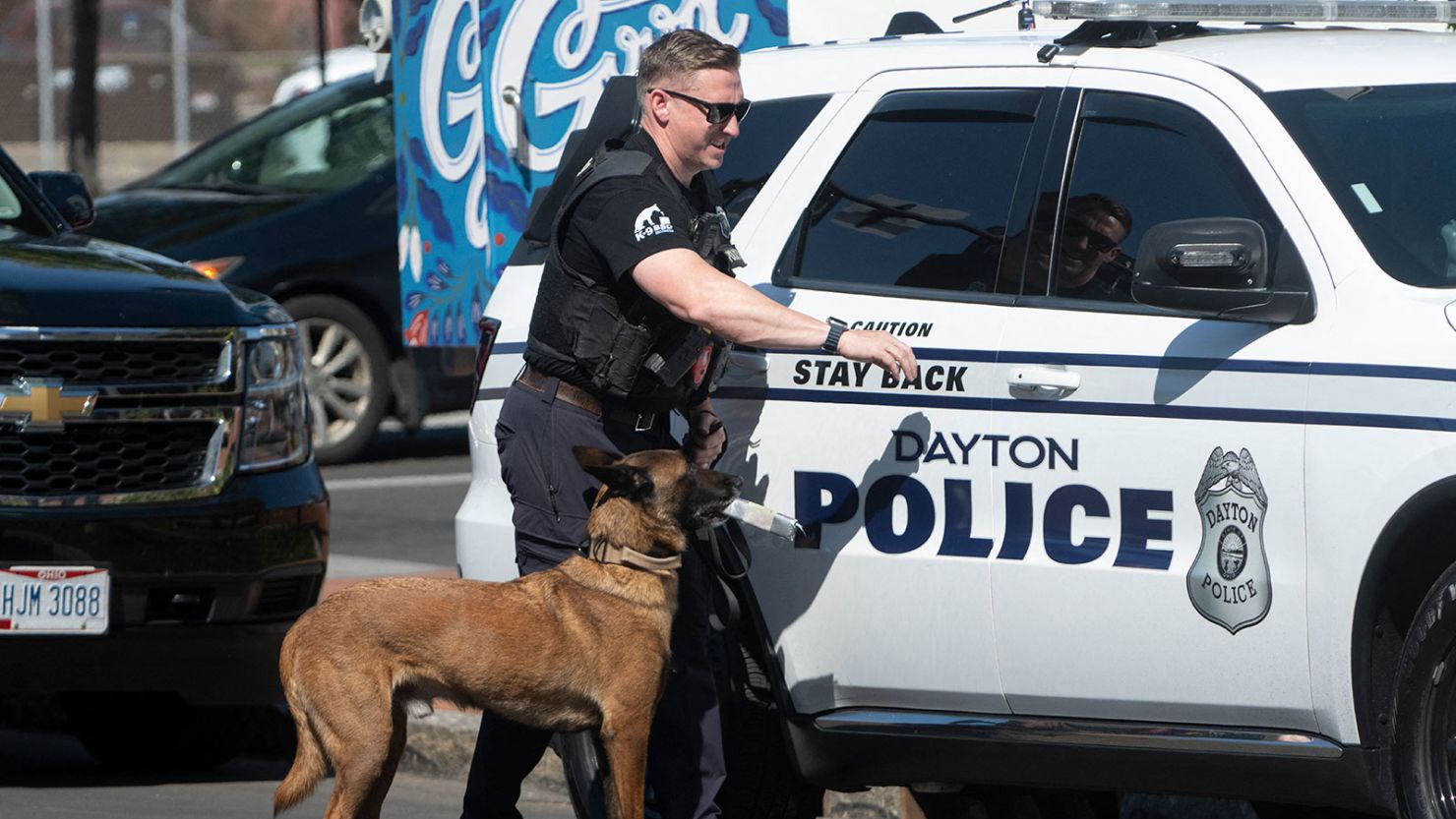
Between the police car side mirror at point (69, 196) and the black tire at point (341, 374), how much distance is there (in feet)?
15.5

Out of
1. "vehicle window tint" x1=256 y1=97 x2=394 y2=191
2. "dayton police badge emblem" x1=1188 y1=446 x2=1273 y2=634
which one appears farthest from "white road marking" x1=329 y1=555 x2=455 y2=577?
"dayton police badge emblem" x1=1188 y1=446 x2=1273 y2=634

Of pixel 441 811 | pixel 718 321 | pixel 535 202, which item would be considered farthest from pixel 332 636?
pixel 441 811

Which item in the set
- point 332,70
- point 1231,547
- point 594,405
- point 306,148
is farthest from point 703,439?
point 332,70

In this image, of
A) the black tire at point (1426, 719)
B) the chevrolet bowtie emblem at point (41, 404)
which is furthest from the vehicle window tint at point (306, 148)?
the black tire at point (1426, 719)

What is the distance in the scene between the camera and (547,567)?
4.93m

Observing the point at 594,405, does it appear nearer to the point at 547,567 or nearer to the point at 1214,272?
the point at 547,567

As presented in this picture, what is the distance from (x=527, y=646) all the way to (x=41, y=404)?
206cm

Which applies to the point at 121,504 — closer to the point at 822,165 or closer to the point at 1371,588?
the point at 822,165

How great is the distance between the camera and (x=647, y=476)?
4691 millimetres

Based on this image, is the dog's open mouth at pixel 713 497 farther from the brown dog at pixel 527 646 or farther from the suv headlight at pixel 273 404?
the suv headlight at pixel 273 404

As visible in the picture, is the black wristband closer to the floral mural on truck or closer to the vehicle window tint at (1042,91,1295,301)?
the vehicle window tint at (1042,91,1295,301)

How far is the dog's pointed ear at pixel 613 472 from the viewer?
15.2ft

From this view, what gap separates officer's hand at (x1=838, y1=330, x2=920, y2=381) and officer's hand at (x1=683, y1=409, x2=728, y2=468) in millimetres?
494

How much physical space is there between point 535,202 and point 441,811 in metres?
1.82
